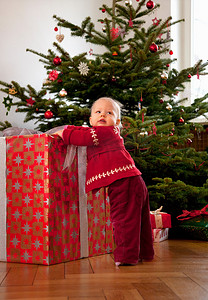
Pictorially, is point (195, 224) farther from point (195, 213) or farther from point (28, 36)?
point (28, 36)

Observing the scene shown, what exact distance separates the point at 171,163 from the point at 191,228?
1.41ft

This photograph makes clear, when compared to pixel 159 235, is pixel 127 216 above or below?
above

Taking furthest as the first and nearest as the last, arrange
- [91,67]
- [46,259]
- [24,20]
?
[24,20]
[91,67]
[46,259]

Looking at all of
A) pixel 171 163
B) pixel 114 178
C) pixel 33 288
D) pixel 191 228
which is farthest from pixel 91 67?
pixel 33 288

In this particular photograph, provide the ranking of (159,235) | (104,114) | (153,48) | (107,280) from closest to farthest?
(107,280) → (104,114) → (153,48) → (159,235)

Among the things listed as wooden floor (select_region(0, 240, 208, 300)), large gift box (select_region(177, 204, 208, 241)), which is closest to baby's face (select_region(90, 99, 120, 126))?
wooden floor (select_region(0, 240, 208, 300))

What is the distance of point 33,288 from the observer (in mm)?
1295

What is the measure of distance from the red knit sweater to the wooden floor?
0.36 m

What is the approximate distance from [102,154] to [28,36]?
5.75 ft

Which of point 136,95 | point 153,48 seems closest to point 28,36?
point 136,95

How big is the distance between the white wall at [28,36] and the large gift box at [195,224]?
1.37 m

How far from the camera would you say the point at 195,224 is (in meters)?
2.55

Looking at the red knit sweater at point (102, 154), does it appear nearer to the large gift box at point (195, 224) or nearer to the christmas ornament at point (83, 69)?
the christmas ornament at point (83, 69)

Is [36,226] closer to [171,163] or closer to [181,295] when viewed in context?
[181,295]
